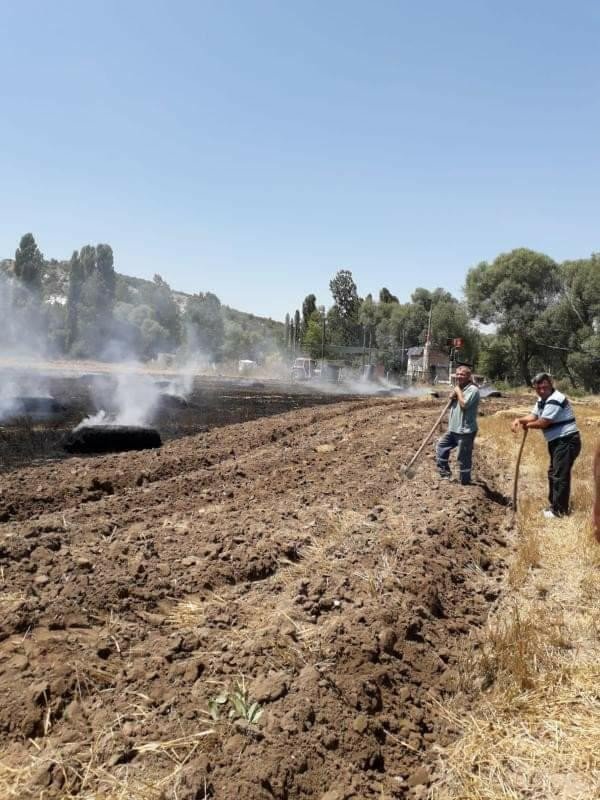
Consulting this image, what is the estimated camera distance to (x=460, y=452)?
27.0ft

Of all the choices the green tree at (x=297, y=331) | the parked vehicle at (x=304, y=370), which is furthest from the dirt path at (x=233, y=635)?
the green tree at (x=297, y=331)

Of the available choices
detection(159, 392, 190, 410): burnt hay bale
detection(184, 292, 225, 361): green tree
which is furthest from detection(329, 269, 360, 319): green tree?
detection(159, 392, 190, 410): burnt hay bale

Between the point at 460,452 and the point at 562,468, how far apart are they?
145 cm

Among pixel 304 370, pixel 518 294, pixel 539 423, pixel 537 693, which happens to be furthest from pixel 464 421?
pixel 304 370

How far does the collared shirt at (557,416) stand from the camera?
724 cm

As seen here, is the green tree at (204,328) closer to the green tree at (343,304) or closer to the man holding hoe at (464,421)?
the green tree at (343,304)

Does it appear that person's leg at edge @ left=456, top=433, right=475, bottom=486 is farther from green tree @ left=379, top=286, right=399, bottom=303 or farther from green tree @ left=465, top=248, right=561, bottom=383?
green tree @ left=379, top=286, right=399, bottom=303

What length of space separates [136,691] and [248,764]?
0.90 metres

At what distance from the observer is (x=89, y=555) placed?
5246 millimetres

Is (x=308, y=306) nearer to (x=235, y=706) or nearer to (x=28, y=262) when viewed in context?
(x=28, y=262)

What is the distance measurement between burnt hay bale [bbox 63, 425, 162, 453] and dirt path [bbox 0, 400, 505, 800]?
3766 mm

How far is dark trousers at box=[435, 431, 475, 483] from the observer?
8162 mm

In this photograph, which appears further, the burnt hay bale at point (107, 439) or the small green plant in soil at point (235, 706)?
the burnt hay bale at point (107, 439)

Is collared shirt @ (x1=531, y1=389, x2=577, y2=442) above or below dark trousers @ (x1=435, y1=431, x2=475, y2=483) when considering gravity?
above
